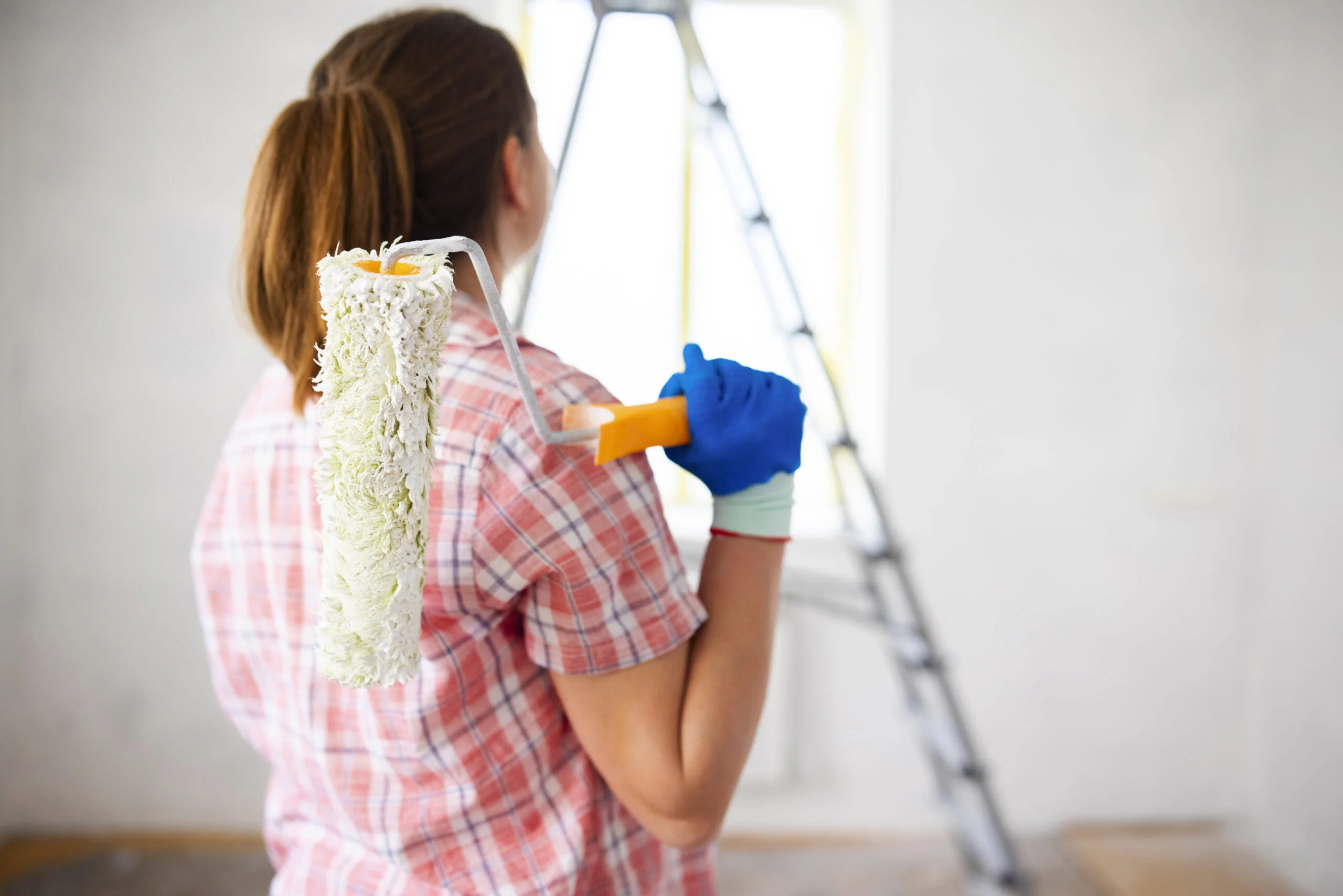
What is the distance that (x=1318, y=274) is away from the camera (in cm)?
214

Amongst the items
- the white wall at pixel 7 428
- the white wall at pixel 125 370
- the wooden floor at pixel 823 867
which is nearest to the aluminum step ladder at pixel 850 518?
the wooden floor at pixel 823 867

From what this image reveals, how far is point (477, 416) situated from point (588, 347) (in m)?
1.99

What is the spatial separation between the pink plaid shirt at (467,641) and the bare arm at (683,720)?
22mm

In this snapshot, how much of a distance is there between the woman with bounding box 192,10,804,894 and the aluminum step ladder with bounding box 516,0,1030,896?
454 mm

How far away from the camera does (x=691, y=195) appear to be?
8.30ft

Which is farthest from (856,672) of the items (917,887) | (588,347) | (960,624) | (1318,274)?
(1318,274)

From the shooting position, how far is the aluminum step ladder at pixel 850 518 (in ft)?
3.76

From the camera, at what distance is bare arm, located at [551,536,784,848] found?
2.00 ft

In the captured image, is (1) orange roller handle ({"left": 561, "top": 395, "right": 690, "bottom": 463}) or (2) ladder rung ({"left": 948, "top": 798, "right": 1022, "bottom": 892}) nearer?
(1) orange roller handle ({"left": 561, "top": 395, "right": 690, "bottom": 463})

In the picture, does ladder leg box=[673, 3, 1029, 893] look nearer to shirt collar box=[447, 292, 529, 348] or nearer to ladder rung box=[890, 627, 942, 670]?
ladder rung box=[890, 627, 942, 670]

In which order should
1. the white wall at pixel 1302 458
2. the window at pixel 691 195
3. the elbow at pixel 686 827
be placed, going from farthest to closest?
1. the window at pixel 691 195
2. the white wall at pixel 1302 458
3. the elbow at pixel 686 827

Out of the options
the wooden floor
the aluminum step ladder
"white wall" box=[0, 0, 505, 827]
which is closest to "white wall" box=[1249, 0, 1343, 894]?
the wooden floor

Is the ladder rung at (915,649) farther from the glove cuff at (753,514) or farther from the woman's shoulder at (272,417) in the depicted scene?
the woman's shoulder at (272,417)

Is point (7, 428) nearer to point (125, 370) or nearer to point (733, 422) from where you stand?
point (125, 370)
